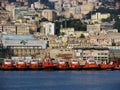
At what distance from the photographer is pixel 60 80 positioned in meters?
53.7

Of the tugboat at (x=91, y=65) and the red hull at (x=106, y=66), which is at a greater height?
the tugboat at (x=91, y=65)

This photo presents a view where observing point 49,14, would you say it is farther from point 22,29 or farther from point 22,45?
point 22,45

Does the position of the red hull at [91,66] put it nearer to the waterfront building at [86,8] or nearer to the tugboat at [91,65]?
the tugboat at [91,65]

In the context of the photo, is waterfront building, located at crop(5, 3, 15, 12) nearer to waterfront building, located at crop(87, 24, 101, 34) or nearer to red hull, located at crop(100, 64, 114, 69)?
waterfront building, located at crop(87, 24, 101, 34)

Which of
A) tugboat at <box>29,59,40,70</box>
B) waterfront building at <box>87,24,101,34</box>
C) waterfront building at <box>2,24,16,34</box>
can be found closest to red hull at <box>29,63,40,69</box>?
tugboat at <box>29,59,40,70</box>

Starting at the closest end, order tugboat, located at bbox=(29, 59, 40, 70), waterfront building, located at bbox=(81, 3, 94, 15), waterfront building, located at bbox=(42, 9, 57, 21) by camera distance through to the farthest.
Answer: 1. tugboat, located at bbox=(29, 59, 40, 70)
2. waterfront building, located at bbox=(42, 9, 57, 21)
3. waterfront building, located at bbox=(81, 3, 94, 15)

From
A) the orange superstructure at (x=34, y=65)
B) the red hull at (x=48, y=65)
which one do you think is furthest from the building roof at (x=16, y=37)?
the red hull at (x=48, y=65)

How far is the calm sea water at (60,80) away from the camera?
158 ft

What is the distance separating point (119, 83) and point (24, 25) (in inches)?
2375

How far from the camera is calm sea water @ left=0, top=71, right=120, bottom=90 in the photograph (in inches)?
1892

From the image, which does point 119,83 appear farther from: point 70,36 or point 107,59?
point 70,36

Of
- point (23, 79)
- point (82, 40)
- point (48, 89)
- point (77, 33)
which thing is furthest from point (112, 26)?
point (48, 89)

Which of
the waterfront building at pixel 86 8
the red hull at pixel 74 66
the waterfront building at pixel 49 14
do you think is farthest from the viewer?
the waterfront building at pixel 86 8

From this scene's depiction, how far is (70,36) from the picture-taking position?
103 metres
